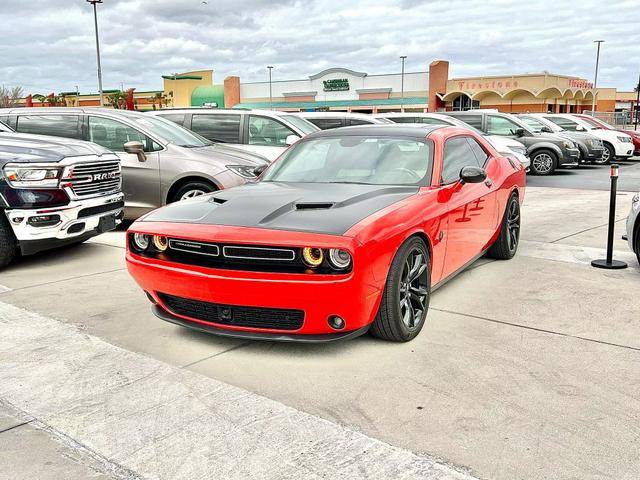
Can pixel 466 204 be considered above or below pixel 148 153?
below

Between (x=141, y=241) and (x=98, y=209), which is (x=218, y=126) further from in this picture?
(x=141, y=241)

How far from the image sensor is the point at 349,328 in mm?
3623

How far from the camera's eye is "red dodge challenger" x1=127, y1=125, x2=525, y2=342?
3521mm

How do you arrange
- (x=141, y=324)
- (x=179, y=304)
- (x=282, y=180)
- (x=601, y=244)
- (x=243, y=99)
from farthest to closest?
1. (x=243, y=99)
2. (x=601, y=244)
3. (x=282, y=180)
4. (x=141, y=324)
5. (x=179, y=304)

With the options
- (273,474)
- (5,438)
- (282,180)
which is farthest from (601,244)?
(5,438)

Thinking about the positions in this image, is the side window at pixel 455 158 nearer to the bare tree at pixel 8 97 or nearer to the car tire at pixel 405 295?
the car tire at pixel 405 295

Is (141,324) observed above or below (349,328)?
below

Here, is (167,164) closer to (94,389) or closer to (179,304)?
(179,304)

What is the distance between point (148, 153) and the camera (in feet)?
27.2

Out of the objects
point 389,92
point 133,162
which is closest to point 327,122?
point 133,162

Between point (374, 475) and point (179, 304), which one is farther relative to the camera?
point (179, 304)

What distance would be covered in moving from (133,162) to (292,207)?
4.98 meters

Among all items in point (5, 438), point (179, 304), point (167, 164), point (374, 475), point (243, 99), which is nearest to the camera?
point (374, 475)

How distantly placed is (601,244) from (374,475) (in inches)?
225
